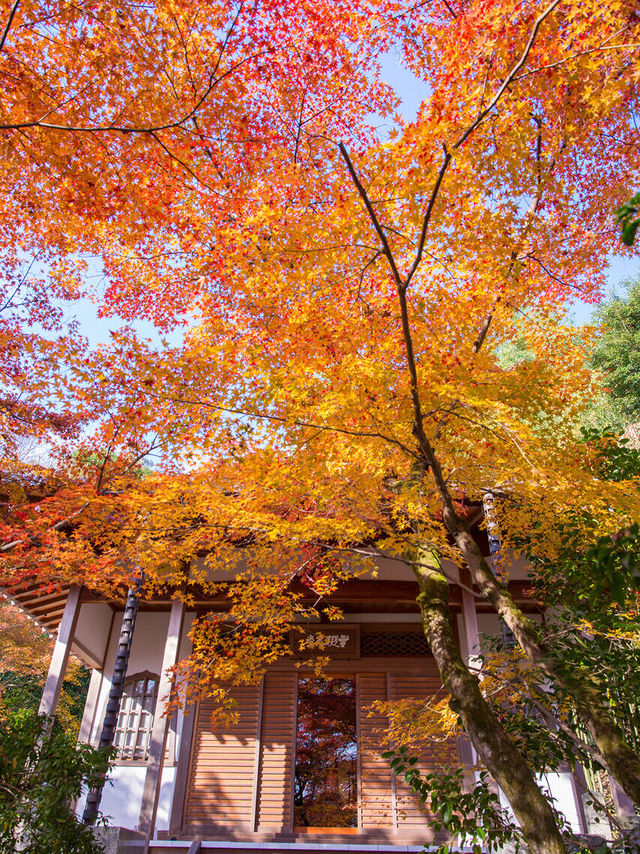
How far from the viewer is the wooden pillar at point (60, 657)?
7.39 m

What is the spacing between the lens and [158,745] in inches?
284

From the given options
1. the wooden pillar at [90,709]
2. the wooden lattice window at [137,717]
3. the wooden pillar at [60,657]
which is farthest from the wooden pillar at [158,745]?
the wooden pillar at [90,709]

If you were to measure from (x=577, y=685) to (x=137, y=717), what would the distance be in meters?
7.84

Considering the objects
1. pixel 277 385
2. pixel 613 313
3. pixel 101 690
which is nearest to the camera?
pixel 277 385

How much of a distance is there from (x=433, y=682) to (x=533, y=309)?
5.95 m

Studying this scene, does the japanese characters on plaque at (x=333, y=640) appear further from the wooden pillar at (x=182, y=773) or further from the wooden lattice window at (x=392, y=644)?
the wooden pillar at (x=182, y=773)

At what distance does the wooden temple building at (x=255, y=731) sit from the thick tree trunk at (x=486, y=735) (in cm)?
249

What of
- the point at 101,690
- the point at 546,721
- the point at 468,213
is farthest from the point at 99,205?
the point at 101,690

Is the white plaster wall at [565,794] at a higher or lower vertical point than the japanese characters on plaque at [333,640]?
lower

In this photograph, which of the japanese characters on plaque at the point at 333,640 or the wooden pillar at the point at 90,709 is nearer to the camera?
the japanese characters on plaque at the point at 333,640

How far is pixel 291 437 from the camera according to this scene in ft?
17.0

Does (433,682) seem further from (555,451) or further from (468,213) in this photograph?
(468,213)

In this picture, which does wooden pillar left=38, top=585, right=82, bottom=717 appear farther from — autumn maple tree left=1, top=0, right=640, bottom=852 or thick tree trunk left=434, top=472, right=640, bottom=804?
thick tree trunk left=434, top=472, right=640, bottom=804

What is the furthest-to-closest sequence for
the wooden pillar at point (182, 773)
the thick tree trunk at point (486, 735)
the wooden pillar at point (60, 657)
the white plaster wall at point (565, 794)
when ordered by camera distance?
the wooden pillar at point (182, 773), the white plaster wall at point (565, 794), the wooden pillar at point (60, 657), the thick tree trunk at point (486, 735)
